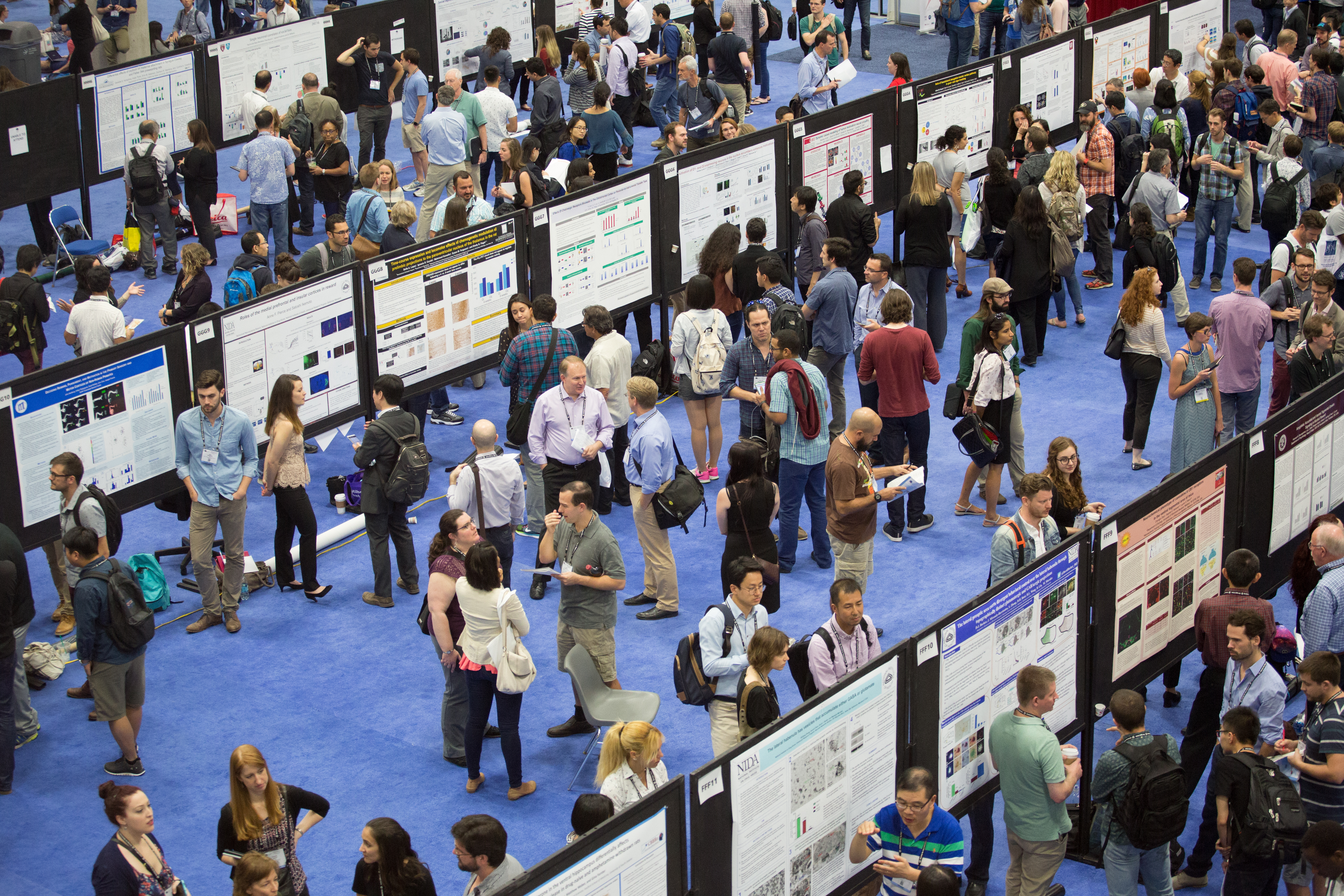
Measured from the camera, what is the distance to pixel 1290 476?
8.84 m

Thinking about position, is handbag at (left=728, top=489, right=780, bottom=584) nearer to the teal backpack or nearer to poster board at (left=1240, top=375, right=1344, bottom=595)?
poster board at (left=1240, top=375, right=1344, bottom=595)

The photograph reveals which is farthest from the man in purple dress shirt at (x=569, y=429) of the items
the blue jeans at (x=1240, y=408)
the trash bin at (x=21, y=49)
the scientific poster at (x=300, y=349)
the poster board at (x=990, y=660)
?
the trash bin at (x=21, y=49)

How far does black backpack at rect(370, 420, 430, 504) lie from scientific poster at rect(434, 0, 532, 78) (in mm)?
10209

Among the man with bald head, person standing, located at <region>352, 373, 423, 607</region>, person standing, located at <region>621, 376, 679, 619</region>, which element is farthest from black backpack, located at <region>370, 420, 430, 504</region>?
person standing, located at <region>621, 376, 679, 619</region>

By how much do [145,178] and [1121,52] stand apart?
35.0 feet

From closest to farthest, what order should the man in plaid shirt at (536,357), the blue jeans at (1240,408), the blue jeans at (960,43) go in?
the man in plaid shirt at (536,357), the blue jeans at (1240,408), the blue jeans at (960,43)

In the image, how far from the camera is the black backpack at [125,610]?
8.41 meters

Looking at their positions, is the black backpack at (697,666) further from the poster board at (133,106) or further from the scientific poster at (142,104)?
the poster board at (133,106)

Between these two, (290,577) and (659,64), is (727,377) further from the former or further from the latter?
(659,64)

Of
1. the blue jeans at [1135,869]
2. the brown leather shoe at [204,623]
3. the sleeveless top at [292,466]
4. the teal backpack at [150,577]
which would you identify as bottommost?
the brown leather shoe at [204,623]

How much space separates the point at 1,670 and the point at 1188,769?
6526 mm

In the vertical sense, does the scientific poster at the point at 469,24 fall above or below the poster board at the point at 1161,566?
above

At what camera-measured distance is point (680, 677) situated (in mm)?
7777

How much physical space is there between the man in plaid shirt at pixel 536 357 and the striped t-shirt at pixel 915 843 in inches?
193
